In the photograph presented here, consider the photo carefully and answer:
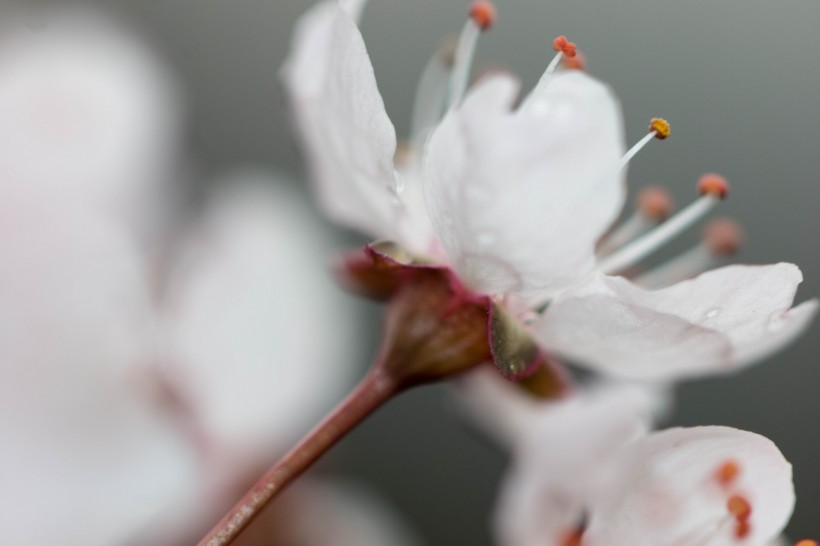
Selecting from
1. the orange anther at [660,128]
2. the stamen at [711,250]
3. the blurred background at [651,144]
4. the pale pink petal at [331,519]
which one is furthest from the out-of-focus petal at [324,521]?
the blurred background at [651,144]

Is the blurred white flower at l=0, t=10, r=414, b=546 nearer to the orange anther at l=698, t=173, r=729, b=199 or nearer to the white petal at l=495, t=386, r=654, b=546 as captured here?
the white petal at l=495, t=386, r=654, b=546

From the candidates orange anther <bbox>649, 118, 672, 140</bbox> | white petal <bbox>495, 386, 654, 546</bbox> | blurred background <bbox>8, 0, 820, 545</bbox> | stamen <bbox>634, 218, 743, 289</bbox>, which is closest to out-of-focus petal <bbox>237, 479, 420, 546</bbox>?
white petal <bbox>495, 386, 654, 546</bbox>

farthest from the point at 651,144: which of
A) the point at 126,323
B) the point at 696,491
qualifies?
the point at 696,491

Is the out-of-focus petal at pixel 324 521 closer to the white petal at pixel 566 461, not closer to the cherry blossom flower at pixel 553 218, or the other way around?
the white petal at pixel 566 461

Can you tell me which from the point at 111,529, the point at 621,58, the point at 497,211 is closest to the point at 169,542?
the point at 111,529

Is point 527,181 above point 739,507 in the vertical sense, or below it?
above

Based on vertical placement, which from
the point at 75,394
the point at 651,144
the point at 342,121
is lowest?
the point at 651,144

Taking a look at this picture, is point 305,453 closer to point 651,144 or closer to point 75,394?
point 75,394

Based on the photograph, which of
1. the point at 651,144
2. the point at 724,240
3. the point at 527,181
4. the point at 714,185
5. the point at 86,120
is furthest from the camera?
the point at 651,144

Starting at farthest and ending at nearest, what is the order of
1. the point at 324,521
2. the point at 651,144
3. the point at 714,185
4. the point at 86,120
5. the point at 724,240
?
the point at 651,144 → the point at 86,120 → the point at 324,521 → the point at 724,240 → the point at 714,185
